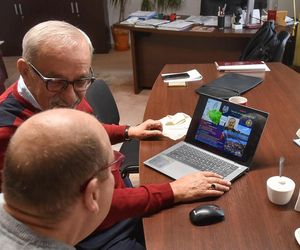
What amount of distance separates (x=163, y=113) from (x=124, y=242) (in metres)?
0.70

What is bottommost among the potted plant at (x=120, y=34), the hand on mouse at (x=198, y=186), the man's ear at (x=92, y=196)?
the potted plant at (x=120, y=34)

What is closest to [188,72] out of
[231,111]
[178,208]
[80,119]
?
[231,111]

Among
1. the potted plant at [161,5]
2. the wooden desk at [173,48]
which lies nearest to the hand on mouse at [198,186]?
the wooden desk at [173,48]

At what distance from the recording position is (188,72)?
2184 millimetres

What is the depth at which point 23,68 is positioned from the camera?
119 cm

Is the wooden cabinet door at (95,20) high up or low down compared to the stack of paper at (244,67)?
down

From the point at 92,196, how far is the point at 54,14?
4.97 m

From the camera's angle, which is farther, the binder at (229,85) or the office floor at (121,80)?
the office floor at (121,80)

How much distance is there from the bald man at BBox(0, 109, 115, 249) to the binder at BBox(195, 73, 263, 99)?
4.04ft

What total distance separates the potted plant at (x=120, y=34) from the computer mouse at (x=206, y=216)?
185 inches

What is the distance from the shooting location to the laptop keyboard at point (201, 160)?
124 cm

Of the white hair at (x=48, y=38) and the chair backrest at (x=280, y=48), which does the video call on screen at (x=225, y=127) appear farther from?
the chair backrest at (x=280, y=48)

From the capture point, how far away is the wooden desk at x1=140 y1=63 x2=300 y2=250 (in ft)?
3.10

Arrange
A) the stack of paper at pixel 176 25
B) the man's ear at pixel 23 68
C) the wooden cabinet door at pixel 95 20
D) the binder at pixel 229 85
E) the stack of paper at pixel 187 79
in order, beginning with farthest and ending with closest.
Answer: the wooden cabinet door at pixel 95 20, the stack of paper at pixel 176 25, the stack of paper at pixel 187 79, the binder at pixel 229 85, the man's ear at pixel 23 68
